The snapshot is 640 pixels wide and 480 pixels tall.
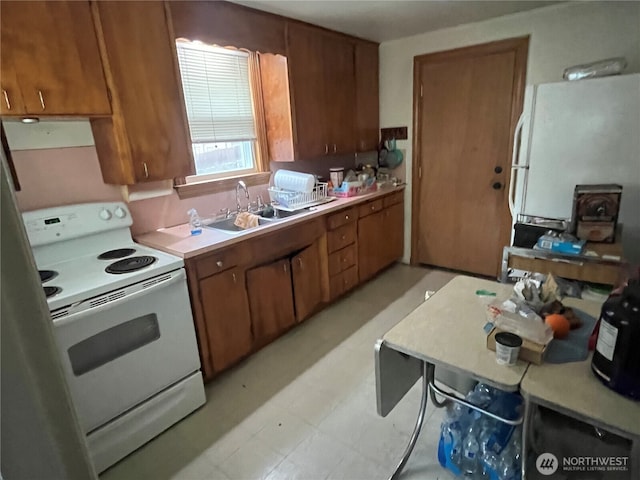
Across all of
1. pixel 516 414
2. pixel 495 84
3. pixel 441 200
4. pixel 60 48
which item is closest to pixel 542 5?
pixel 495 84

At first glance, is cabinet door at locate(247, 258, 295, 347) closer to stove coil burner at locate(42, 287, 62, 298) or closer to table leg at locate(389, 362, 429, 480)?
stove coil burner at locate(42, 287, 62, 298)

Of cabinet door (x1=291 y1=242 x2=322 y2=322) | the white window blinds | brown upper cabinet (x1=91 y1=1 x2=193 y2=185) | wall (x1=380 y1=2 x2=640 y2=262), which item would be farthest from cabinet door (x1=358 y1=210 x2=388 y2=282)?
brown upper cabinet (x1=91 y1=1 x2=193 y2=185)

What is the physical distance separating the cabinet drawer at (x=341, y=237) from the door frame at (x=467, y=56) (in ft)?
3.25

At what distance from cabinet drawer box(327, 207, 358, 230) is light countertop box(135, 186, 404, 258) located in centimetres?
14

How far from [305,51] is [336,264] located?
5.68 feet

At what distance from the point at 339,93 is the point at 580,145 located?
1910 millimetres

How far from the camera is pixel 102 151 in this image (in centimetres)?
206

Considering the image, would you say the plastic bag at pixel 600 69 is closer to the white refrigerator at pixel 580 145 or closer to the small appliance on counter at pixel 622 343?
the white refrigerator at pixel 580 145

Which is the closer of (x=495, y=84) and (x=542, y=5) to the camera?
(x=542, y=5)

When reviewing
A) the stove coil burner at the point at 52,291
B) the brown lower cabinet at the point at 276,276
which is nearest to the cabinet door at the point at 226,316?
the brown lower cabinet at the point at 276,276

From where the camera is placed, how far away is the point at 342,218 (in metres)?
2.99

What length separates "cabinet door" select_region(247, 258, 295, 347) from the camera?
2369 millimetres

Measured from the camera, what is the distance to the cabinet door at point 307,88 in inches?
109

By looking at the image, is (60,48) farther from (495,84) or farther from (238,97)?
(495,84)
